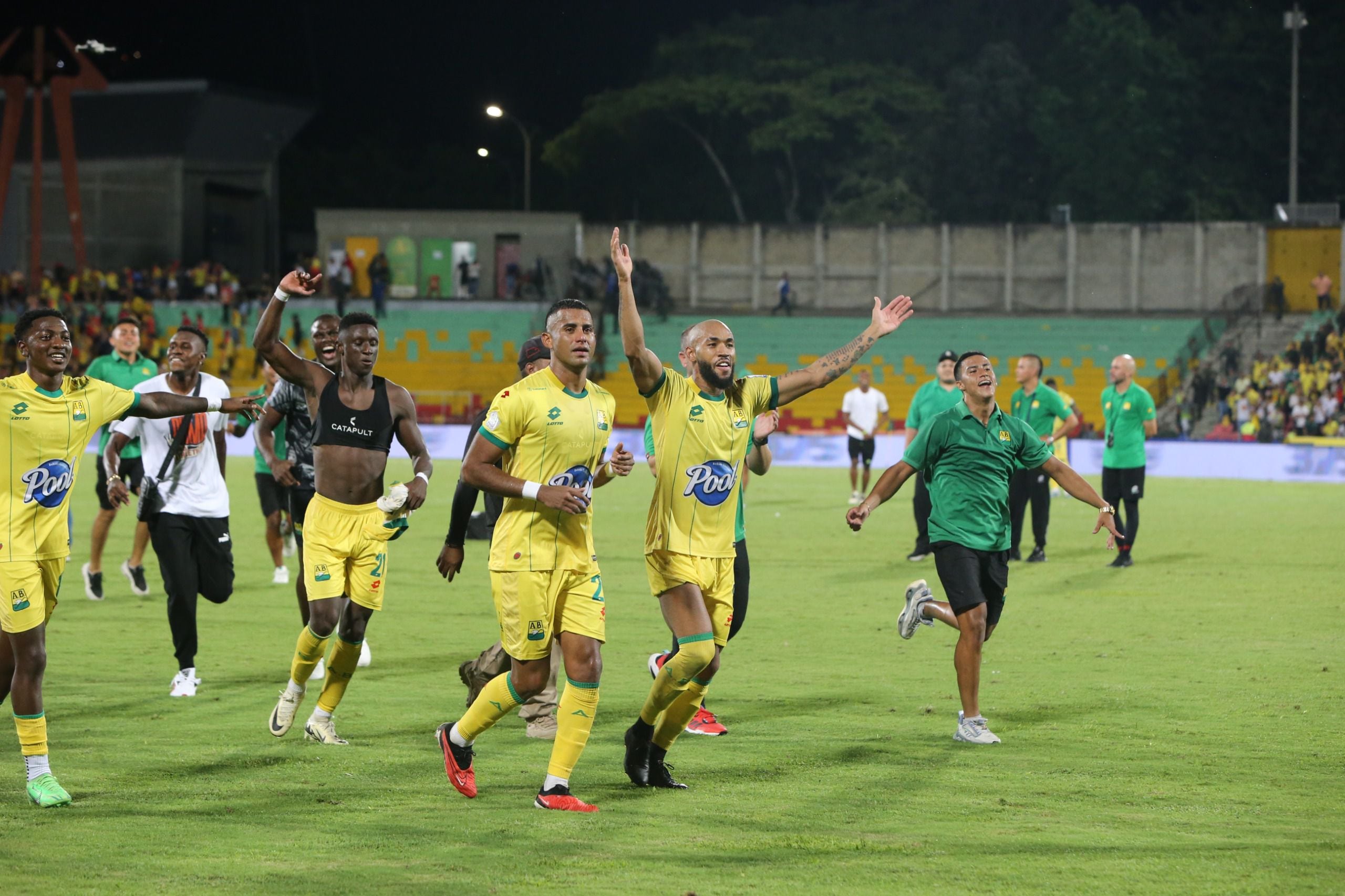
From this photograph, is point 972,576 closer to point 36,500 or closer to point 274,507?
point 36,500

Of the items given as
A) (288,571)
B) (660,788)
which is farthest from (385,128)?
(660,788)

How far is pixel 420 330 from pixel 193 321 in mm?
6799

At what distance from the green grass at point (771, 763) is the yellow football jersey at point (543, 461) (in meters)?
1.10

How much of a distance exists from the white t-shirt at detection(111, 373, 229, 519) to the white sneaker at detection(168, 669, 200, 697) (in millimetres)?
985

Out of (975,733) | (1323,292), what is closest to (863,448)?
(975,733)

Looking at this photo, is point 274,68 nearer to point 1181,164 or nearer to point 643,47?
point 643,47

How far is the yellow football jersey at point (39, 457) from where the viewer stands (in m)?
7.12

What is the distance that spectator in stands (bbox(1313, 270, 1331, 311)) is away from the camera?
48.3 meters

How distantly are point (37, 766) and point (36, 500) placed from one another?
46.1 inches

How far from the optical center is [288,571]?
16562 mm

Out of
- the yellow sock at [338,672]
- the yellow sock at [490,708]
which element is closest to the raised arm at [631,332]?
the yellow sock at [490,708]

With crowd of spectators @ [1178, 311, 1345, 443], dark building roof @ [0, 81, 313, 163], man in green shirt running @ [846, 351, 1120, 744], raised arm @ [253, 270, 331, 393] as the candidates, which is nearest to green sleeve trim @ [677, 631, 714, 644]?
man in green shirt running @ [846, 351, 1120, 744]

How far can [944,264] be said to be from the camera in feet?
185

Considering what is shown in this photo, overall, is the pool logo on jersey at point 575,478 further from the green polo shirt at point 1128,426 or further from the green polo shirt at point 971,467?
the green polo shirt at point 1128,426
